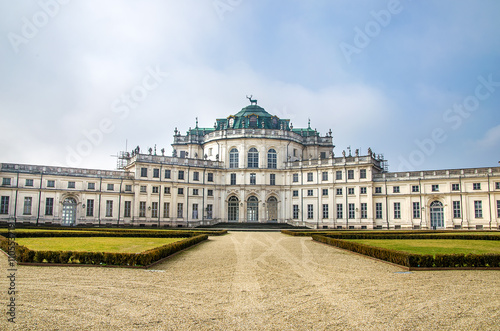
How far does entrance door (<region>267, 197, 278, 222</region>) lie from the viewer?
229 feet

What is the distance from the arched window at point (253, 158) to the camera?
232 ft

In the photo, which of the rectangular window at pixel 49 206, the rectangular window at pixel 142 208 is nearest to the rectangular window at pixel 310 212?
the rectangular window at pixel 142 208

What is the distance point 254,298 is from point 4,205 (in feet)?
170

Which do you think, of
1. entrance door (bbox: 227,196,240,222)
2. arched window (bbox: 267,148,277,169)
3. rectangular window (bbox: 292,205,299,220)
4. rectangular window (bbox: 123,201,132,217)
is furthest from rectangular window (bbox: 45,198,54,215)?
rectangular window (bbox: 292,205,299,220)

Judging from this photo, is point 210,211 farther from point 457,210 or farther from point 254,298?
point 254,298

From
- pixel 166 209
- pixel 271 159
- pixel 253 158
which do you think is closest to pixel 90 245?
pixel 166 209

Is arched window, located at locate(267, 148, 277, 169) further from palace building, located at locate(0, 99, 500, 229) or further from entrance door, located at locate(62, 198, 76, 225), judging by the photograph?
entrance door, located at locate(62, 198, 76, 225)

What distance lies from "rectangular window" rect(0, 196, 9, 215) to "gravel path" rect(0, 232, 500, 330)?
134 feet

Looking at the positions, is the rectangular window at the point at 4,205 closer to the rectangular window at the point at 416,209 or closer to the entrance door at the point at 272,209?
the entrance door at the point at 272,209

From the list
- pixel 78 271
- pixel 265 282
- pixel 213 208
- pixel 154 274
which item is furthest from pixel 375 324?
pixel 213 208

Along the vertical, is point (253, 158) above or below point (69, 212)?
above

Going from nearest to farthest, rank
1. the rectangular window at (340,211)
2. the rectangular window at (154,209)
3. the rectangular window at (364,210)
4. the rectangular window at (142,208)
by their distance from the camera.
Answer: the rectangular window at (142,208) → the rectangular window at (364,210) → the rectangular window at (154,209) → the rectangular window at (340,211)

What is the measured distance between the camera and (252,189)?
69438mm

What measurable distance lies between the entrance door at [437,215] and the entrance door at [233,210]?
30570 millimetres
